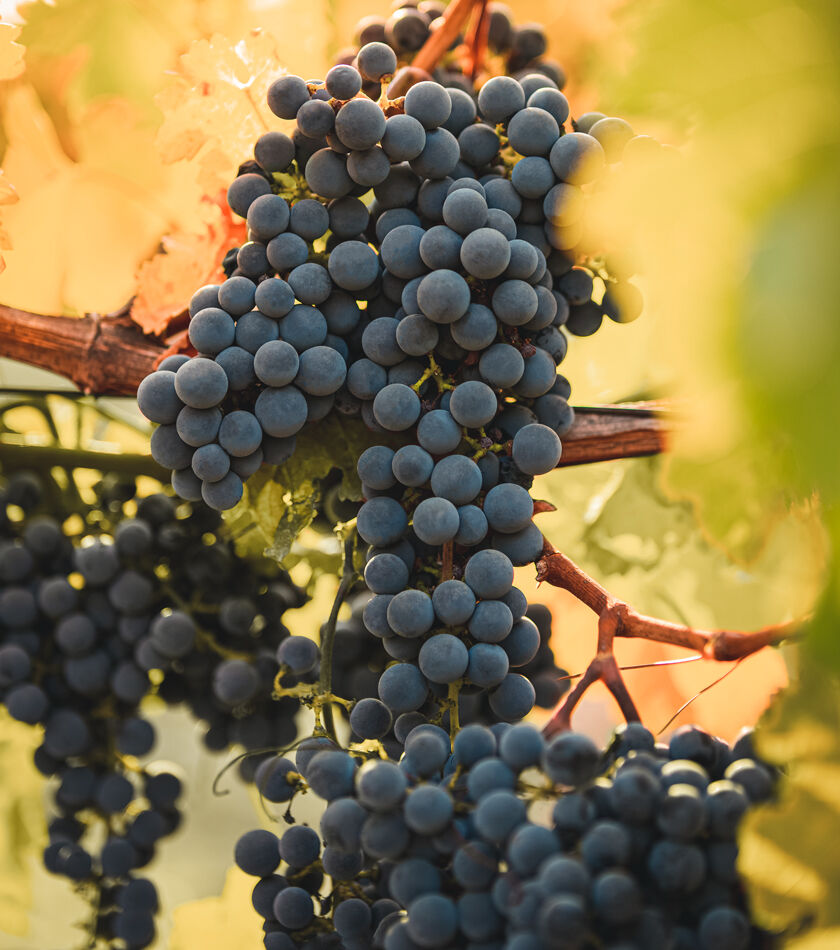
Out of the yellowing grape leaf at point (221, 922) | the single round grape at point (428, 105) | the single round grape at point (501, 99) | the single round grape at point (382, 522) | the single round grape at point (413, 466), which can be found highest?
the single round grape at point (501, 99)

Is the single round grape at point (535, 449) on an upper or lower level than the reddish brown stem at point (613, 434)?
lower

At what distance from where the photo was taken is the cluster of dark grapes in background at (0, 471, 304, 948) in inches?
33.6

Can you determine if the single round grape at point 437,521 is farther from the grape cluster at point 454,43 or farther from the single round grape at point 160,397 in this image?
the grape cluster at point 454,43

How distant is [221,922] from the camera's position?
884mm

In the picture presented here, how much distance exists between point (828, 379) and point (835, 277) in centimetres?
4

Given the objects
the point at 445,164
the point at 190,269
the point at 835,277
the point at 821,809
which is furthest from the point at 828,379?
the point at 190,269

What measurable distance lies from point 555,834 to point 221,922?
1.92ft

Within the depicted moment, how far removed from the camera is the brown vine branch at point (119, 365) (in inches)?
28.7

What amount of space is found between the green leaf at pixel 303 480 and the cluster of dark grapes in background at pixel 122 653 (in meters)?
0.19

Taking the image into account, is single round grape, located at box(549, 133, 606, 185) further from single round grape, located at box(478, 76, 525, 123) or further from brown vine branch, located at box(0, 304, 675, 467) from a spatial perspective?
brown vine branch, located at box(0, 304, 675, 467)

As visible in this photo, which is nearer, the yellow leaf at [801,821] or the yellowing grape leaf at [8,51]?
the yellow leaf at [801,821]

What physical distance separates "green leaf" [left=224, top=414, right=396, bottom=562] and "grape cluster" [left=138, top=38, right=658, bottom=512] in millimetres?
60

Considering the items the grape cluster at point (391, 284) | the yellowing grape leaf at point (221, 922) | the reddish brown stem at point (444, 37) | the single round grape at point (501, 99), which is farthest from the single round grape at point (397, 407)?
the yellowing grape leaf at point (221, 922)

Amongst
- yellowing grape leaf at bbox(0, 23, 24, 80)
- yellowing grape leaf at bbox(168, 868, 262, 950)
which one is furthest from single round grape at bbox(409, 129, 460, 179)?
yellowing grape leaf at bbox(168, 868, 262, 950)
